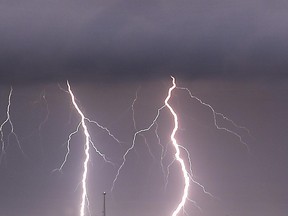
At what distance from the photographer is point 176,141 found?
52.5ft

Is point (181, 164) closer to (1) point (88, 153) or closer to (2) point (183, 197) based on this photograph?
(2) point (183, 197)

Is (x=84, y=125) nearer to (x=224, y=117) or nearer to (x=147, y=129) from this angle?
(x=147, y=129)

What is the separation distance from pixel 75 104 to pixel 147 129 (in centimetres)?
174

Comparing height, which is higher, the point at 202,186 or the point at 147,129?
the point at 147,129

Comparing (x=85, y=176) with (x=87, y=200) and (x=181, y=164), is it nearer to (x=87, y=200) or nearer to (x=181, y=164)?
(x=87, y=200)

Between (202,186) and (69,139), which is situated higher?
(69,139)

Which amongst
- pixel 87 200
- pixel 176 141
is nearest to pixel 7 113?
pixel 87 200

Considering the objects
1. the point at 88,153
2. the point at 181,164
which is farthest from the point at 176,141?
the point at 88,153

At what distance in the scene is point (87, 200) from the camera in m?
15.9

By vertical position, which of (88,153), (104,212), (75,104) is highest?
(75,104)

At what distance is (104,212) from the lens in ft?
52.0

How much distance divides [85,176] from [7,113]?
2.31 meters

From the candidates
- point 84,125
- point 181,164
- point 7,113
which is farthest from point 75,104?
point 181,164

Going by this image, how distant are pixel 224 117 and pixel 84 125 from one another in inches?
124
